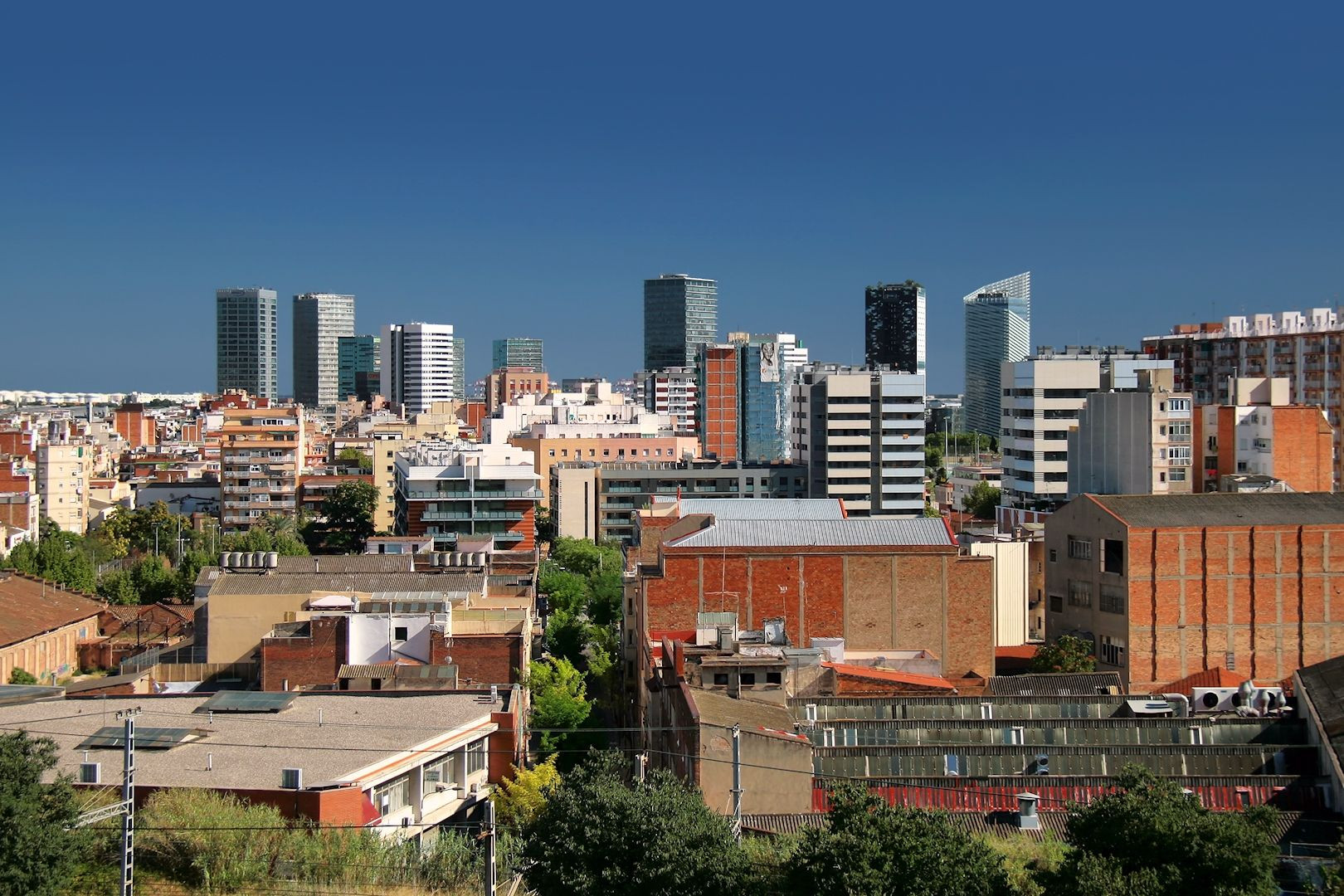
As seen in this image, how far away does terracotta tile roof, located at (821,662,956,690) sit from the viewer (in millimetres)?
32219

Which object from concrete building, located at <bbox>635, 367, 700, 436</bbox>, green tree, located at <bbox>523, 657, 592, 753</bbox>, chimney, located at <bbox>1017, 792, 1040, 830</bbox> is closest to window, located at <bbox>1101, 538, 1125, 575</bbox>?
green tree, located at <bbox>523, 657, 592, 753</bbox>

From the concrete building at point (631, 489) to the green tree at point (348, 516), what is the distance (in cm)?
1165

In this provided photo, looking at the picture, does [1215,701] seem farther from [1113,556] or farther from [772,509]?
[772,509]

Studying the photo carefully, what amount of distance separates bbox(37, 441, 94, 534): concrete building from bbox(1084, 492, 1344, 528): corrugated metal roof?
2850 inches

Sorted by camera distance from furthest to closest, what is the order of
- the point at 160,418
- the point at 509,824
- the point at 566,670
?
the point at 160,418, the point at 566,670, the point at 509,824

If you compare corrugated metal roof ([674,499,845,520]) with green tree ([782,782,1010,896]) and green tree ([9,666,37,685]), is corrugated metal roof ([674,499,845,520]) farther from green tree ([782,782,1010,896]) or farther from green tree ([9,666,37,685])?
green tree ([782,782,1010,896])

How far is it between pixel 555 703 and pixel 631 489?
5322cm

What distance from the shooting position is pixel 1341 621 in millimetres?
41406

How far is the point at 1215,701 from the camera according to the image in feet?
108

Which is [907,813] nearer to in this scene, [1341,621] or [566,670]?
[566,670]

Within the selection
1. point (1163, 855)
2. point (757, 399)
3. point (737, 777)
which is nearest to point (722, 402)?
point (757, 399)

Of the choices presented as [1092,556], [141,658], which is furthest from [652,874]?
[1092,556]

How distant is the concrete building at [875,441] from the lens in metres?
84.4

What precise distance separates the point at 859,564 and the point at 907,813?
21777mm
